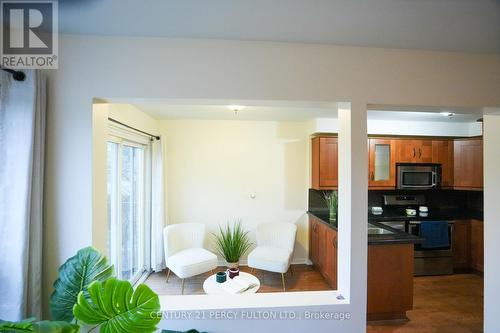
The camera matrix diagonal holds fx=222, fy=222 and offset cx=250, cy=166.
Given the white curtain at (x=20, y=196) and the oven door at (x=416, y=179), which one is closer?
the white curtain at (x=20, y=196)

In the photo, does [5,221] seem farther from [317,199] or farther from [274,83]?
[317,199]

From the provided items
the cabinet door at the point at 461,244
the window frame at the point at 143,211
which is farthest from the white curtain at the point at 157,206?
the cabinet door at the point at 461,244

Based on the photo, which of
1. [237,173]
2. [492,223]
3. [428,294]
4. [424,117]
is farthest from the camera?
[237,173]

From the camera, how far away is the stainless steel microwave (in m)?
3.55

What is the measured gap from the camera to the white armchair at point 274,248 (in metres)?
2.95

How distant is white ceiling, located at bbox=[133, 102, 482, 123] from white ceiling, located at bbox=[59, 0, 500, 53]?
1.51 metres

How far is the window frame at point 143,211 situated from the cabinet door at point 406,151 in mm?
3884

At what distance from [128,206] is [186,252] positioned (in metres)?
0.99

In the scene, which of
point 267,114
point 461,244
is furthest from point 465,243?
point 267,114

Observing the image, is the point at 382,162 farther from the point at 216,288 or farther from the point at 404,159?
the point at 216,288

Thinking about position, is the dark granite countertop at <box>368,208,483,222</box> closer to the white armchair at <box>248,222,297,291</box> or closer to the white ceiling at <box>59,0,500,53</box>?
the white armchair at <box>248,222,297,291</box>

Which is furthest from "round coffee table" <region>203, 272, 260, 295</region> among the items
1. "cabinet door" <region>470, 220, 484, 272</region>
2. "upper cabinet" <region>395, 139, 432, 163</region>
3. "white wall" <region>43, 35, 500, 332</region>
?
"cabinet door" <region>470, 220, 484, 272</region>

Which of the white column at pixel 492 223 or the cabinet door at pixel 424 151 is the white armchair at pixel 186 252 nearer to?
the white column at pixel 492 223

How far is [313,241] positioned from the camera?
3.54m
